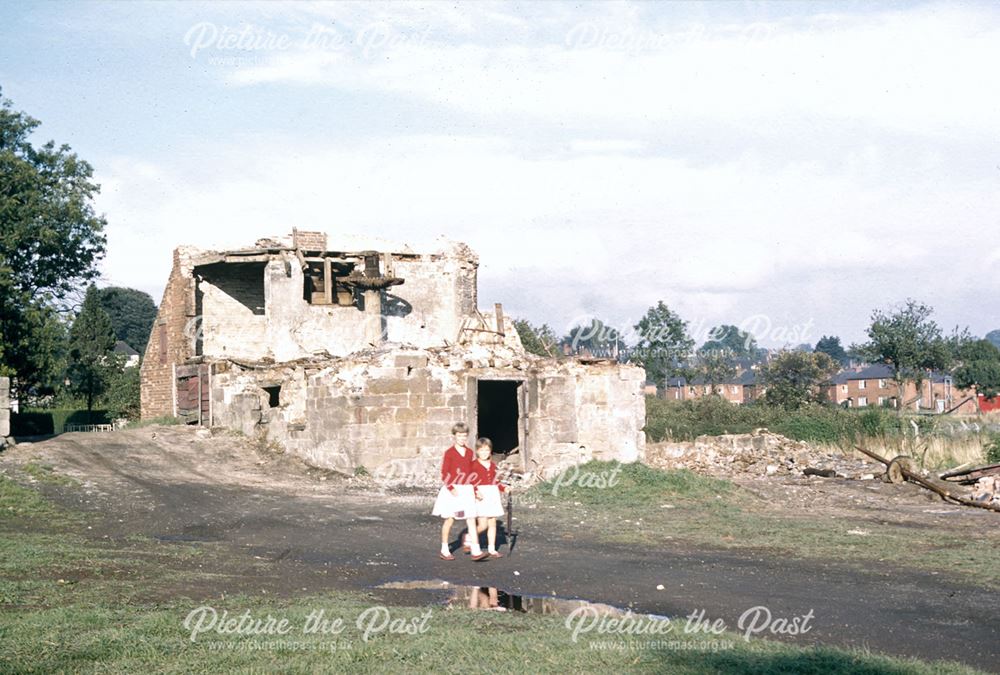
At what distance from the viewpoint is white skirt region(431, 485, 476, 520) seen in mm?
11125

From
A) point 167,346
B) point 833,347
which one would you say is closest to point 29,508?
point 167,346

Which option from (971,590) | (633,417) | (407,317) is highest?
(407,317)

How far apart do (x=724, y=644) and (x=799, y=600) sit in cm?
236

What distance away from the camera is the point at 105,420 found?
4478 cm

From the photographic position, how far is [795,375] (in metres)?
50.5

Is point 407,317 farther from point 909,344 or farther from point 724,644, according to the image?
point 909,344

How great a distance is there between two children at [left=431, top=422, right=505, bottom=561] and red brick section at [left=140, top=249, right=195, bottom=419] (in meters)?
20.1

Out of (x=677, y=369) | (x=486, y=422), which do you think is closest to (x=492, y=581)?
(x=486, y=422)

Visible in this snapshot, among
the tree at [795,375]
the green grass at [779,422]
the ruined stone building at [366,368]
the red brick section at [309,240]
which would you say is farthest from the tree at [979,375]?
the red brick section at [309,240]

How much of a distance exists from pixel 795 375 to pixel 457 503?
42.5 metres

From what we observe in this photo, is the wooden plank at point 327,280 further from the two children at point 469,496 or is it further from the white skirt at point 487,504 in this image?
the white skirt at point 487,504

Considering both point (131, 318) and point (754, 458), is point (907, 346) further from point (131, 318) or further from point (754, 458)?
point (131, 318)

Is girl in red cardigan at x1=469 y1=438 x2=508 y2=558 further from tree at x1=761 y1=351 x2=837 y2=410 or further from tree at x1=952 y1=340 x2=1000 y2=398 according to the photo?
tree at x1=952 y1=340 x2=1000 y2=398

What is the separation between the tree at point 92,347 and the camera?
47.7 metres
